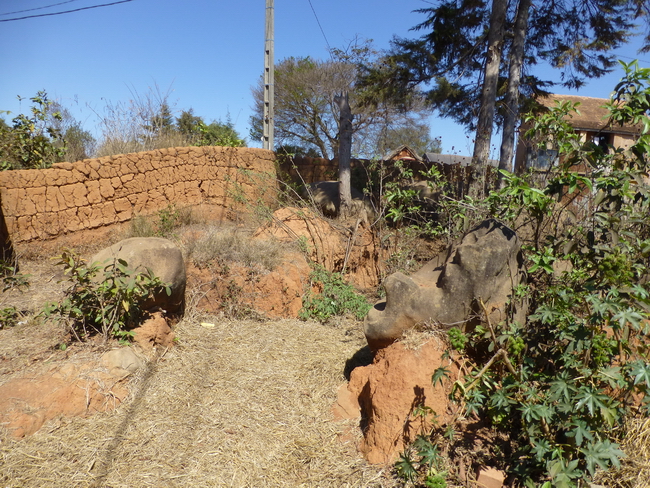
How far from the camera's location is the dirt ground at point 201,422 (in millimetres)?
3111

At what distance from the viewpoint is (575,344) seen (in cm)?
278

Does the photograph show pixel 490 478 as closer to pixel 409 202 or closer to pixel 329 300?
pixel 329 300

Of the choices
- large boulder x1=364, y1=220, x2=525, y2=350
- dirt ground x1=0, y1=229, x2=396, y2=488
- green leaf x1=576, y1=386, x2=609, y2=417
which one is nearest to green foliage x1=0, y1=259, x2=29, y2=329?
dirt ground x1=0, y1=229, x2=396, y2=488

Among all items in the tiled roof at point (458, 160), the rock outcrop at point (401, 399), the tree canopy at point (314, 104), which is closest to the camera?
the rock outcrop at point (401, 399)

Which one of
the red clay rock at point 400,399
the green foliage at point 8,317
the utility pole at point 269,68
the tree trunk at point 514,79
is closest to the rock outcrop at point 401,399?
the red clay rock at point 400,399

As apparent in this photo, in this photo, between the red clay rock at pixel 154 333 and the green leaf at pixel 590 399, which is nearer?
the green leaf at pixel 590 399

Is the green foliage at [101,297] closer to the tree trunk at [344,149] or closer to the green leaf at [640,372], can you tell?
the green leaf at [640,372]

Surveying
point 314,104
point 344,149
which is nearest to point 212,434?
point 344,149

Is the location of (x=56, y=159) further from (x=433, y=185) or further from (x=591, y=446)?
(x=591, y=446)

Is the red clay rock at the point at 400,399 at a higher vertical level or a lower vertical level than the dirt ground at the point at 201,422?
higher

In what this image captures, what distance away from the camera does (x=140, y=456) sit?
10.6 ft

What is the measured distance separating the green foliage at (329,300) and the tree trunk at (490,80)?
3.72 metres

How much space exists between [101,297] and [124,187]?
3807mm

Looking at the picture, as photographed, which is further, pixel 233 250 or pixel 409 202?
pixel 409 202
